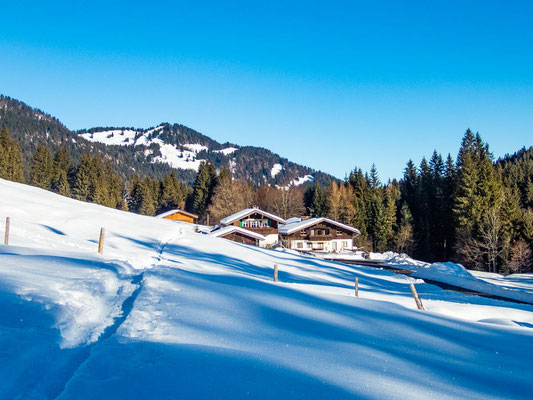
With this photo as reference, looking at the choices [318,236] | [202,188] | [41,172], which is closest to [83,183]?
[41,172]

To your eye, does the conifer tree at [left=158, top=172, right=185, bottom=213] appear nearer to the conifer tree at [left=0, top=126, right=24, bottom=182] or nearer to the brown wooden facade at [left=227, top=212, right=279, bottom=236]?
the conifer tree at [left=0, top=126, right=24, bottom=182]

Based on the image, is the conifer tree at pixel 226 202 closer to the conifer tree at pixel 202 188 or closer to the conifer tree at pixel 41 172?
the conifer tree at pixel 202 188

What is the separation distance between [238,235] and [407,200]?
4215 centimetres

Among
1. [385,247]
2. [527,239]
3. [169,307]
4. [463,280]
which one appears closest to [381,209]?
[385,247]

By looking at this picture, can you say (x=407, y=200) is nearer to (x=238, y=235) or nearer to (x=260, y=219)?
(x=260, y=219)

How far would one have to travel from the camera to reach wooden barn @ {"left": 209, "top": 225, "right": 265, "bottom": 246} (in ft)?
145

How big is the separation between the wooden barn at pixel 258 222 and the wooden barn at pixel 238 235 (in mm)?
4961

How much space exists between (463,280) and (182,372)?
26.6 meters

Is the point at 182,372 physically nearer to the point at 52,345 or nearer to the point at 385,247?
the point at 52,345

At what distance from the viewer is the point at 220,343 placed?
17.9 ft

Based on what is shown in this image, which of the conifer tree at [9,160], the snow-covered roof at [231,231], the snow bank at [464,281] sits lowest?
the snow bank at [464,281]

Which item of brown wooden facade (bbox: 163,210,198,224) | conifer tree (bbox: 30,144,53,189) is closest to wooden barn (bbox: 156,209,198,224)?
brown wooden facade (bbox: 163,210,198,224)

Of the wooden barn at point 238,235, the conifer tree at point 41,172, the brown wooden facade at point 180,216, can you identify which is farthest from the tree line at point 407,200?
the wooden barn at point 238,235

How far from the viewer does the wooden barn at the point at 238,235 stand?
1736 inches
